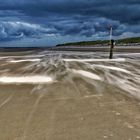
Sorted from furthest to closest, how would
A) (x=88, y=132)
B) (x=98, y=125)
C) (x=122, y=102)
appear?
(x=122, y=102)
(x=98, y=125)
(x=88, y=132)

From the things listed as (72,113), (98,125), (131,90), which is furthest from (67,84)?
(98,125)

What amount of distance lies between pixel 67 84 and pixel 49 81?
4.51ft

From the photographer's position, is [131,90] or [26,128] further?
[131,90]

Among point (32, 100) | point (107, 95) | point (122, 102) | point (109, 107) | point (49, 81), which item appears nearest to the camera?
point (109, 107)

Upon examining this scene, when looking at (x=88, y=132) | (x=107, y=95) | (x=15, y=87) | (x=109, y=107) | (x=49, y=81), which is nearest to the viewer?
(x=88, y=132)

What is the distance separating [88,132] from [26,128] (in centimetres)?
144

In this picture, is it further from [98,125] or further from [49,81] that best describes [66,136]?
[49,81]

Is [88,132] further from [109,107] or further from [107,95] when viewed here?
[107,95]

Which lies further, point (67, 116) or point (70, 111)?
point (70, 111)

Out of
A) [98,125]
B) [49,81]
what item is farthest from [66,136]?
[49,81]

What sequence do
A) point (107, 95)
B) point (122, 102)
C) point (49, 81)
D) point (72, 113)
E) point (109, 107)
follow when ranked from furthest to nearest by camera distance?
point (49, 81) < point (107, 95) < point (122, 102) < point (109, 107) < point (72, 113)

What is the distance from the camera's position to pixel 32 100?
10.6m

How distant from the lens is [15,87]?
13633mm

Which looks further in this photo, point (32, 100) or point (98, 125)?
point (32, 100)
